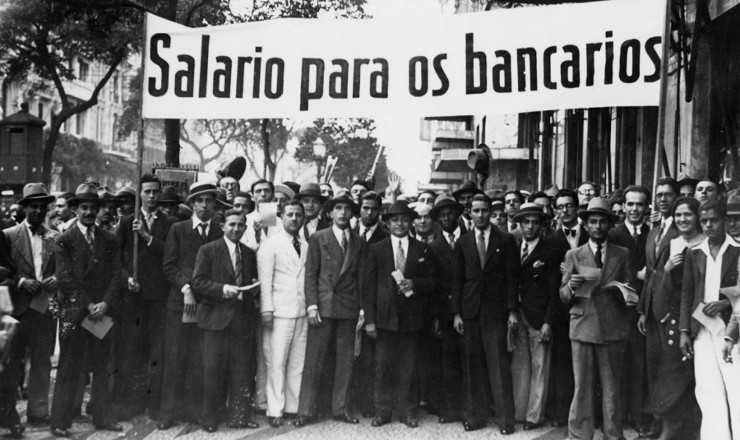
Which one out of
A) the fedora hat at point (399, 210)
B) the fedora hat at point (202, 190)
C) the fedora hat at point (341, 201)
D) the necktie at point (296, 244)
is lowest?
the necktie at point (296, 244)

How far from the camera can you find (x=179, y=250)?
7430 millimetres

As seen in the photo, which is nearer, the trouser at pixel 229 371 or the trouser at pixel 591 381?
the trouser at pixel 591 381

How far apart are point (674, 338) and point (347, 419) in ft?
10.0

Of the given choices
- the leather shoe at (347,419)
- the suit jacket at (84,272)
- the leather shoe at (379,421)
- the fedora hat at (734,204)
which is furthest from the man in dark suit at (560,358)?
the suit jacket at (84,272)

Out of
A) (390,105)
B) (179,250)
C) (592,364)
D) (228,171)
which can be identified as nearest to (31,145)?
(228,171)

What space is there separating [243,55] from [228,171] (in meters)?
4.50

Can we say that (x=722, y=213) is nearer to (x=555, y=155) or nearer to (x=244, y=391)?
(x=244, y=391)

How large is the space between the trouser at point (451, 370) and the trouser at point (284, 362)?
1383 millimetres

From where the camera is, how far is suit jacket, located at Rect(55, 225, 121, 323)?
22.8 ft

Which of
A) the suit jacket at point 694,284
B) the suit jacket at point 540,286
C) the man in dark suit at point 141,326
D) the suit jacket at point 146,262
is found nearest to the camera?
the suit jacket at point 694,284

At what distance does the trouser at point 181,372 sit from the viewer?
7207 millimetres

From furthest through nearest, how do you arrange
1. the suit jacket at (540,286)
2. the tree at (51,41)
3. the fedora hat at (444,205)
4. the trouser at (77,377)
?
the tree at (51,41), the fedora hat at (444,205), the suit jacket at (540,286), the trouser at (77,377)

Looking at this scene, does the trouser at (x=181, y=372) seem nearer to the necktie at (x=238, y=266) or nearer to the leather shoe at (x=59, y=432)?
the necktie at (x=238, y=266)

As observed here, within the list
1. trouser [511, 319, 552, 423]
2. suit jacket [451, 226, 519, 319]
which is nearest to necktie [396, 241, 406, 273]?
suit jacket [451, 226, 519, 319]
